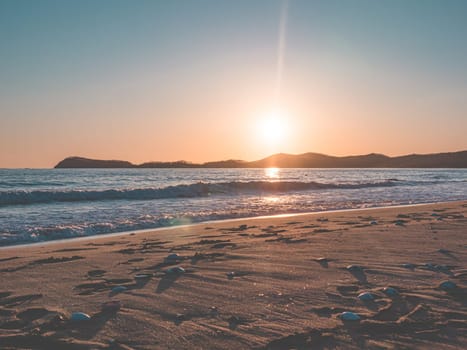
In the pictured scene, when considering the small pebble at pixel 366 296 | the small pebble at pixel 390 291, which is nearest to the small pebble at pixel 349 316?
the small pebble at pixel 366 296

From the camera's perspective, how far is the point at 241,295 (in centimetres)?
411

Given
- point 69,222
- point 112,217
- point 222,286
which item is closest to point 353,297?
point 222,286

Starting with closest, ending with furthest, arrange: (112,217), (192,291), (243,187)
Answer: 1. (192,291)
2. (112,217)
3. (243,187)

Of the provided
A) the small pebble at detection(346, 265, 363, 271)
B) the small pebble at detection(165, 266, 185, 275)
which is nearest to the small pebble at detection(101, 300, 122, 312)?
the small pebble at detection(165, 266, 185, 275)

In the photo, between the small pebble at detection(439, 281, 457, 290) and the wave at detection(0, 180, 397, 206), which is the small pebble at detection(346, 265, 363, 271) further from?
the wave at detection(0, 180, 397, 206)

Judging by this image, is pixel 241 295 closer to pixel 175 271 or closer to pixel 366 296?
pixel 366 296

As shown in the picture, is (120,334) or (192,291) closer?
(120,334)

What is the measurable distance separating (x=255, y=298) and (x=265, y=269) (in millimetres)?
1263

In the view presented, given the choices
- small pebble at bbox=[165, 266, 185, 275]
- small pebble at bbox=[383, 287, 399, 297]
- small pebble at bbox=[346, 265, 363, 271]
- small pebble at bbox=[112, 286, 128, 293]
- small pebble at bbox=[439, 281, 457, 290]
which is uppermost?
small pebble at bbox=[439, 281, 457, 290]

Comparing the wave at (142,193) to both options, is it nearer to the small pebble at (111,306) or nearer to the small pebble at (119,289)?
the small pebble at (119,289)

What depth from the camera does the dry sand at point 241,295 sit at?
9.97ft

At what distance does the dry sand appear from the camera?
9.97 feet

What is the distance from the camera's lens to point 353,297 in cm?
398

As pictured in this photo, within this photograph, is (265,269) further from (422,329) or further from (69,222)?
(69,222)
